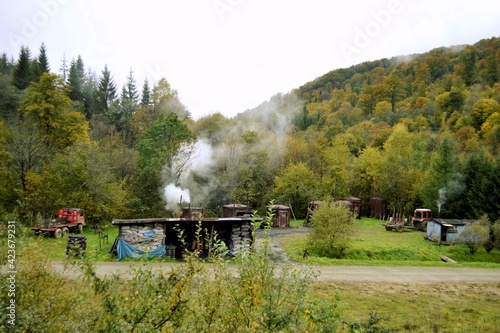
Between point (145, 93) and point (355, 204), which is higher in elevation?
point (145, 93)

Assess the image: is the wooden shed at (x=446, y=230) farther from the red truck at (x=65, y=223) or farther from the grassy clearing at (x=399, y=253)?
the red truck at (x=65, y=223)

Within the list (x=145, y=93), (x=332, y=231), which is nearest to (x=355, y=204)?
(x=332, y=231)

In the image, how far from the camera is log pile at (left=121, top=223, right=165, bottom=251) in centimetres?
1988

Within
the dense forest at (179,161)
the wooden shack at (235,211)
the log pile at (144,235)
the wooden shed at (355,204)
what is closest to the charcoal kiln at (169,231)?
the log pile at (144,235)

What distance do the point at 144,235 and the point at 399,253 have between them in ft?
58.5

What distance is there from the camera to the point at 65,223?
2589 cm

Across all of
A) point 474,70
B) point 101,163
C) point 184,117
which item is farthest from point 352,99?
point 101,163

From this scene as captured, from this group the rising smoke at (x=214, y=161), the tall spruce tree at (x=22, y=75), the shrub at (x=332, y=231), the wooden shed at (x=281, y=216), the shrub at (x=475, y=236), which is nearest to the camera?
the shrub at (x=332, y=231)

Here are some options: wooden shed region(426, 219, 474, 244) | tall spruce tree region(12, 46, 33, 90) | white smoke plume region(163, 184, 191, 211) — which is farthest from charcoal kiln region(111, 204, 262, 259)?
tall spruce tree region(12, 46, 33, 90)

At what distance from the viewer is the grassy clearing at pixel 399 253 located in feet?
70.2

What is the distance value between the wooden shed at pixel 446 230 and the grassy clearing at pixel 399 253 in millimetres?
740

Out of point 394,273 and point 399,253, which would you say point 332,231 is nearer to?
point 394,273

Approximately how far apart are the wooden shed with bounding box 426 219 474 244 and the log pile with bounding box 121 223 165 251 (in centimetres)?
2270

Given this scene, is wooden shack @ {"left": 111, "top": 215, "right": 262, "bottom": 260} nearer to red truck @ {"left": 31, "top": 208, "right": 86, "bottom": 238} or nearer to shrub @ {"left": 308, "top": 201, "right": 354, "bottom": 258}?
shrub @ {"left": 308, "top": 201, "right": 354, "bottom": 258}
